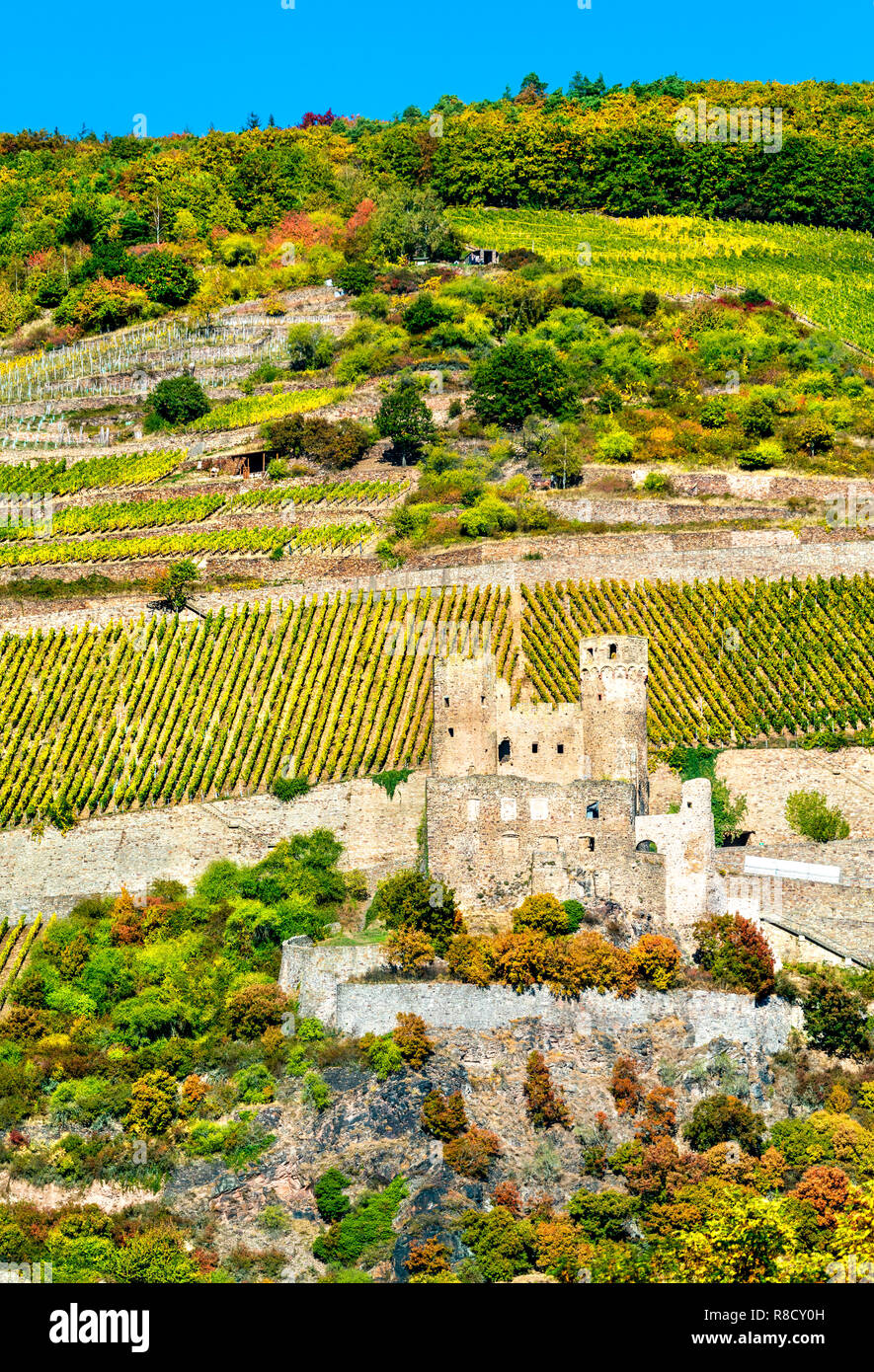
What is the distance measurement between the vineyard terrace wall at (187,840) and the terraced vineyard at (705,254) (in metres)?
33.7

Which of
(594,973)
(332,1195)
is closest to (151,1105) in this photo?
(332,1195)

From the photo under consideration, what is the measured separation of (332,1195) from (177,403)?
37.9 metres

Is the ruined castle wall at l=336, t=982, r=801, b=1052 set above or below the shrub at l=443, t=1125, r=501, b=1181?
above

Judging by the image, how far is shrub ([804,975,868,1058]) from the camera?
35.8 m

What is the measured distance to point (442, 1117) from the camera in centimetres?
3491

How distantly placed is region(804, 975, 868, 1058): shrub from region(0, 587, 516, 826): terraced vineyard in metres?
10.3

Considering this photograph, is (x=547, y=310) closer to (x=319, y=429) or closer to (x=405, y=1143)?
(x=319, y=429)

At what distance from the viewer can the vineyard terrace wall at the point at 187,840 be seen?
137 ft

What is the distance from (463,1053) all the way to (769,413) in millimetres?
28909

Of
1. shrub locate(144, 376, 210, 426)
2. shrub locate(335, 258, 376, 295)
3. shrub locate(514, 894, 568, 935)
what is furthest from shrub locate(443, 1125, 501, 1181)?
shrub locate(335, 258, 376, 295)

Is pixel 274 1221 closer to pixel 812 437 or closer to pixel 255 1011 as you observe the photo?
pixel 255 1011

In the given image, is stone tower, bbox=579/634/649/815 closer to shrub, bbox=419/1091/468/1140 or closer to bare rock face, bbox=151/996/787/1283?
bare rock face, bbox=151/996/787/1283

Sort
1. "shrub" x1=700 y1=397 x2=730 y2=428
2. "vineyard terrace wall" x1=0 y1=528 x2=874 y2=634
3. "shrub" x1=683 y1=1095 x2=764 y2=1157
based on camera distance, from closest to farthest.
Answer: "shrub" x1=683 y1=1095 x2=764 y2=1157 < "vineyard terrace wall" x1=0 y1=528 x2=874 y2=634 < "shrub" x1=700 y1=397 x2=730 y2=428

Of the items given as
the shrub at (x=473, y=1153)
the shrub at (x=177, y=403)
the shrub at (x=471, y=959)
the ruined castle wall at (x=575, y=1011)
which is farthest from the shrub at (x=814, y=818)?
the shrub at (x=177, y=403)
